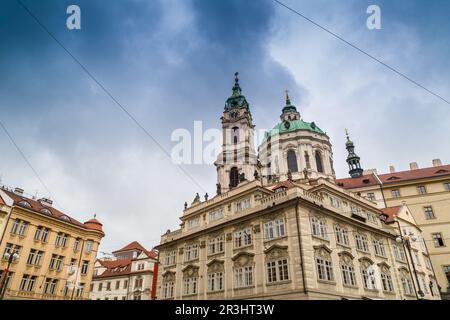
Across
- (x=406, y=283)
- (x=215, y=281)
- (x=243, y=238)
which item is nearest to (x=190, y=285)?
(x=215, y=281)

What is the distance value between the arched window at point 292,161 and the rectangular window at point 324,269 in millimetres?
32611

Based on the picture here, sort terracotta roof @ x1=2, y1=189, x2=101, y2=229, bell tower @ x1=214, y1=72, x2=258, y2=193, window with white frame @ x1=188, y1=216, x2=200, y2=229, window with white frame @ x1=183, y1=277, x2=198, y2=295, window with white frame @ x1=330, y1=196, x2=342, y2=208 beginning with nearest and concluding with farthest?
window with white frame @ x1=330, y1=196, x2=342, y2=208
window with white frame @ x1=183, y1=277, x2=198, y2=295
terracotta roof @ x1=2, y1=189, x2=101, y2=229
window with white frame @ x1=188, y1=216, x2=200, y2=229
bell tower @ x1=214, y1=72, x2=258, y2=193

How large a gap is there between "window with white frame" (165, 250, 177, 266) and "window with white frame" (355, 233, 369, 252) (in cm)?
2106

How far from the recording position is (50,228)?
38688mm

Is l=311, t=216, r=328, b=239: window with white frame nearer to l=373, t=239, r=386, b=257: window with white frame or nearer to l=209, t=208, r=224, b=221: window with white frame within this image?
l=373, t=239, r=386, b=257: window with white frame

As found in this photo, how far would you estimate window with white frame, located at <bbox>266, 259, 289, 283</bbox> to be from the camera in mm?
25312

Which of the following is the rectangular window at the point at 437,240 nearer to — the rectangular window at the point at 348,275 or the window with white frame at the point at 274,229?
the rectangular window at the point at 348,275

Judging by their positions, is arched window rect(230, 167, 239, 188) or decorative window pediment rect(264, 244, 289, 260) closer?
decorative window pediment rect(264, 244, 289, 260)

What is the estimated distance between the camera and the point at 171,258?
3794cm

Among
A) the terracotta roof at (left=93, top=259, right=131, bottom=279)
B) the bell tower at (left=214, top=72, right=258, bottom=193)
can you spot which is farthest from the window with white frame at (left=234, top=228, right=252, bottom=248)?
the terracotta roof at (left=93, top=259, right=131, bottom=279)

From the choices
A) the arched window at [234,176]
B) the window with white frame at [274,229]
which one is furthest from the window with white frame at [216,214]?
the arched window at [234,176]
